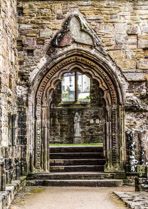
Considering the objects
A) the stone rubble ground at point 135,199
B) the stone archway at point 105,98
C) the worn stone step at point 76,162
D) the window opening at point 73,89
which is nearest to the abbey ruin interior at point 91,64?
the stone archway at point 105,98

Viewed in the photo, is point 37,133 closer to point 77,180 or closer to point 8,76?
point 77,180

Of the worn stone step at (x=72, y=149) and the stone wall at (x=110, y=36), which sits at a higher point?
the stone wall at (x=110, y=36)

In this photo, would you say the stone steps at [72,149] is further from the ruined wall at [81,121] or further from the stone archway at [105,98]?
the ruined wall at [81,121]

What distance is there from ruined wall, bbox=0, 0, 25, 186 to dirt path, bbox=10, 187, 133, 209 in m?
0.52

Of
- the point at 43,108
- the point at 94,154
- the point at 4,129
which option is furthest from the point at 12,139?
the point at 94,154

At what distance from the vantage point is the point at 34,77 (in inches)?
380

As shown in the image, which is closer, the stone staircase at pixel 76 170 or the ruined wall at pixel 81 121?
the stone staircase at pixel 76 170

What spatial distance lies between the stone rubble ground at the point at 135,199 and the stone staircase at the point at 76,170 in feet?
5.64

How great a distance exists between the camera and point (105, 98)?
9.88m

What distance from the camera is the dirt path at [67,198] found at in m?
6.73

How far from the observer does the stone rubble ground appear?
6266 millimetres

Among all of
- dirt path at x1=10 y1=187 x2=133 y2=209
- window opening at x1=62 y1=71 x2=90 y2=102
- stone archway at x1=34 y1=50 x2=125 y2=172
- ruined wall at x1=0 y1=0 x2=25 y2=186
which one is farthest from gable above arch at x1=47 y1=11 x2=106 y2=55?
window opening at x1=62 y1=71 x2=90 y2=102

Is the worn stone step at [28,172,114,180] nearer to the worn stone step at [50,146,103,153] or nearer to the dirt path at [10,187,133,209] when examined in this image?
the dirt path at [10,187,133,209]

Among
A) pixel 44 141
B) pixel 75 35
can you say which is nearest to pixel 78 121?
pixel 44 141
